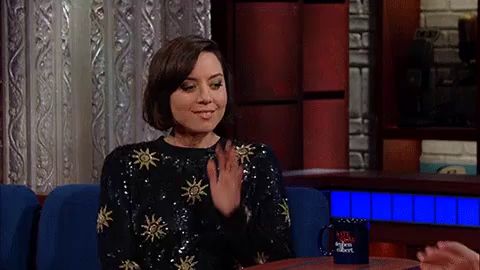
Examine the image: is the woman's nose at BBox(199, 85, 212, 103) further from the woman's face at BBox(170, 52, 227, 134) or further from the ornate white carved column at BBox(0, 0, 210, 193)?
the ornate white carved column at BBox(0, 0, 210, 193)

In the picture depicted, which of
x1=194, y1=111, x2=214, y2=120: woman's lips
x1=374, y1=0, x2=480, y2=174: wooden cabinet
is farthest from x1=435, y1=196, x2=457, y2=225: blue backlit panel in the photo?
x1=374, y1=0, x2=480, y2=174: wooden cabinet

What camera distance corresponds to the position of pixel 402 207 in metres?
3.65

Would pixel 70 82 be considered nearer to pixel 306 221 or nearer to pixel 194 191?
pixel 194 191

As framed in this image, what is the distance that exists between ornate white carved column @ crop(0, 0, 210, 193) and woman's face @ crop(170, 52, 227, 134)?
2.69 feet

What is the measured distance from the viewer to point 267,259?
2.85m

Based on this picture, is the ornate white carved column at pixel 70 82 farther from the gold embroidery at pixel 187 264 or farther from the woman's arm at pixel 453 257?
the woman's arm at pixel 453 257

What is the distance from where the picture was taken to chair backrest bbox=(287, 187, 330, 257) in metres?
2.98

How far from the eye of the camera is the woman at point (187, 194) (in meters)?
2.85

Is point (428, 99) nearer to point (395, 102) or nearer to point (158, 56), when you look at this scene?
point (395, 102)

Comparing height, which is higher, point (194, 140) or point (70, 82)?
point (70, 82)

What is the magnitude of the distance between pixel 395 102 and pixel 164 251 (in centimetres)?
257

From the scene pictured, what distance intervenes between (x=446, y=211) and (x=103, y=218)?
1152 mm

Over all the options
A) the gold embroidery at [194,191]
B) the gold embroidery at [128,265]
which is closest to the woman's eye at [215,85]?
the gold embroidery at [194,191]

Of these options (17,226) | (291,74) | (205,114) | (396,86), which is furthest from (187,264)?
(396,86)
